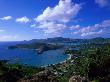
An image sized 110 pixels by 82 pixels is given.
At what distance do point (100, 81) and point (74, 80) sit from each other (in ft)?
18.9

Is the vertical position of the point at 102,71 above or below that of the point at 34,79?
below

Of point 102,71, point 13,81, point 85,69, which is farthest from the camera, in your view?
point 85,69

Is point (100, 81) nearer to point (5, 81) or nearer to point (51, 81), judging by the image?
point (51, 81)

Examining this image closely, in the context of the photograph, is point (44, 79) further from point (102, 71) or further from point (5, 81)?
point (102, 71)

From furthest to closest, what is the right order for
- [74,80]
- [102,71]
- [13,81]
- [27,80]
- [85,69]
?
[85,69]
[102,71]
[13,81]
[74,80]
[27,80]

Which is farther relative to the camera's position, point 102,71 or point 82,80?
point 102,71

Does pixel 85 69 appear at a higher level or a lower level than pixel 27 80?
lower

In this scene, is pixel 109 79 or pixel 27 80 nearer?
pixel 27 80

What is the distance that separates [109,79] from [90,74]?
2281 centimetres

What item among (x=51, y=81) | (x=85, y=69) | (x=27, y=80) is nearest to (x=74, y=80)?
(x=51, y=81)

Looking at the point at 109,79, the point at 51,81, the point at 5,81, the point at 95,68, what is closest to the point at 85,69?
the point at 95,68

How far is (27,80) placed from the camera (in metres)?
21.8

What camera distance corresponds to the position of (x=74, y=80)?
76.2ft

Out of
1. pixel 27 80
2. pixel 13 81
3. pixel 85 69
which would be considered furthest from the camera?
pixel 85 69
